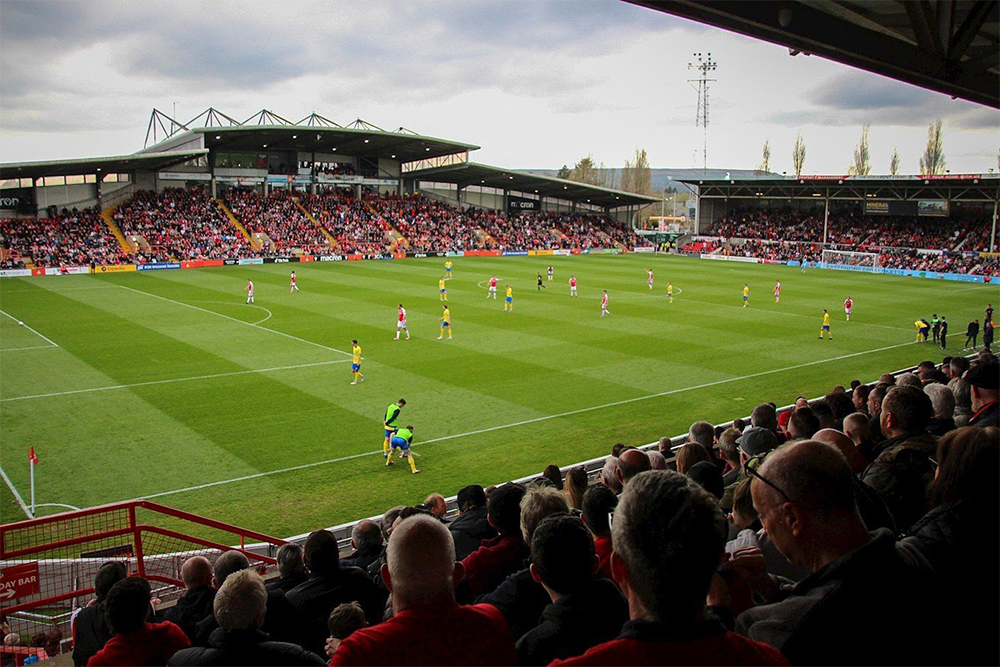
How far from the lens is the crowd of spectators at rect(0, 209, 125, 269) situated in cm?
5503

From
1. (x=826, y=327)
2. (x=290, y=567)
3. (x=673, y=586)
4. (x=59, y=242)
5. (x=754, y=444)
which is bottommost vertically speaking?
(x=826, y=327)

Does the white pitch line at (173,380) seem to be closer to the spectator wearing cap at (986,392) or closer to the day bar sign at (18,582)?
the day bar sign at (18,582)

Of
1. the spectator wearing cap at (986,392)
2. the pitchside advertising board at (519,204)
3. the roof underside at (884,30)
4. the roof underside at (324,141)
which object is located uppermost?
the roof underside at (324,141)

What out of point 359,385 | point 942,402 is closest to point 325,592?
point 942,402

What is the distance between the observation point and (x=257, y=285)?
156 ft

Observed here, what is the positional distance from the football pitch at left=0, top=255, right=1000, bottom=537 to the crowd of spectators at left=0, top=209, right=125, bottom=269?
889cm

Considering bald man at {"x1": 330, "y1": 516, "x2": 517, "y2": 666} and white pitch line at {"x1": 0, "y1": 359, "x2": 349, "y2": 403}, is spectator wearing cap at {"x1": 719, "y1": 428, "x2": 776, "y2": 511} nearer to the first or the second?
bald man at {"x1": 330, "y1": 516, "x2": 517, "y2": 666}

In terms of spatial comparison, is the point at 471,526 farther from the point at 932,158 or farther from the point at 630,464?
the point at 932,158

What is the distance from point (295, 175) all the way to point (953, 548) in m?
81.6

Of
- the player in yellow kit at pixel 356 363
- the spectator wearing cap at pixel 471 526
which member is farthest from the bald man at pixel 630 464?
the player in yellow kit at pixel 356 363

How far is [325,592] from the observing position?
5484 mm

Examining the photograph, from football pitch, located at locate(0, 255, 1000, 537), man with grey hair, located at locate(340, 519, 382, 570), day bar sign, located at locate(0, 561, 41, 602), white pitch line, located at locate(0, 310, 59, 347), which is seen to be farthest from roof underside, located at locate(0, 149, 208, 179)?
man with grey hair, located at locate(340, 519, 382, 570)

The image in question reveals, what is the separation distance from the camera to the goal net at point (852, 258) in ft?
224

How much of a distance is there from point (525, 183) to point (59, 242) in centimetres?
4820
